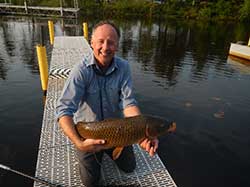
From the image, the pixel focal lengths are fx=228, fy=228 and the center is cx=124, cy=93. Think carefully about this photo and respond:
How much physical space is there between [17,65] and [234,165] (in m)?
12.5

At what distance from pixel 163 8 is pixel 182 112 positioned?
56608 mm

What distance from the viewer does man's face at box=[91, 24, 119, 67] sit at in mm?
3082

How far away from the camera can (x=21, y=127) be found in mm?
7145

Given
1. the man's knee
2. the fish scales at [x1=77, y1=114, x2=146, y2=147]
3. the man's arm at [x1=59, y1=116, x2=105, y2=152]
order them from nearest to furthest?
the fish scales at [x1=77, y1=114, x2=146, y2=147] → the man's arm at [x1=59, y1=116, x2=105, y2=152] → the man's knee

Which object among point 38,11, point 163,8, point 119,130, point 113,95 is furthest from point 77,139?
point 163,8

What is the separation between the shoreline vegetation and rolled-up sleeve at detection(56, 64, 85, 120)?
54.2 metres

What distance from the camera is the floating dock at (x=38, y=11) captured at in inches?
1720

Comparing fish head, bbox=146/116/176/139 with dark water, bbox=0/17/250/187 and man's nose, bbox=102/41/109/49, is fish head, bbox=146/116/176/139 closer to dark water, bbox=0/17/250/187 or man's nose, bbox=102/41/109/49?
man's nose, bbox=102/41/109/49

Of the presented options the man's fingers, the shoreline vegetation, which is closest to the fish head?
the man's fingers

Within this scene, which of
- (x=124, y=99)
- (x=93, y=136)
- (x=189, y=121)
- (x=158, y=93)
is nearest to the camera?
(x=93, y=136)

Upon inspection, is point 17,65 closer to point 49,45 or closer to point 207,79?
point 49,45

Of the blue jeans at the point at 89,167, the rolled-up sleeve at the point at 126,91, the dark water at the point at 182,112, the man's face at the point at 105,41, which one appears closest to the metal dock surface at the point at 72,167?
the blue jeans at the point at 89,167

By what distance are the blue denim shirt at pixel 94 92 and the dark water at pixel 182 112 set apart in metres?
2.74

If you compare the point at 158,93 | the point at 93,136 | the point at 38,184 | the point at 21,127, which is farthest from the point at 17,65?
the point at 93,136
